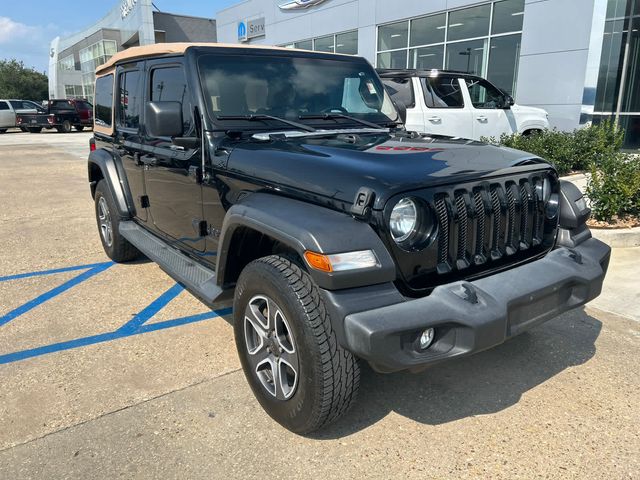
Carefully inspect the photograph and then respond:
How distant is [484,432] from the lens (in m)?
2.61

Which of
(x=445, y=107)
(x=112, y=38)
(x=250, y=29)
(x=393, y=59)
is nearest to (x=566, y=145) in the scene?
(x=445, y=107)

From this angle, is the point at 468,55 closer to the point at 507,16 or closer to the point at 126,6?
the point at 507,16

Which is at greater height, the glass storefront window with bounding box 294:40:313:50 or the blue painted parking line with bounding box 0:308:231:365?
the glass storefront window with bounding box 294:40:313:50

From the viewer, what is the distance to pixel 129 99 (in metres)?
4.53

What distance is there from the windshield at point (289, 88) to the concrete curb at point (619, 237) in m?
2.99

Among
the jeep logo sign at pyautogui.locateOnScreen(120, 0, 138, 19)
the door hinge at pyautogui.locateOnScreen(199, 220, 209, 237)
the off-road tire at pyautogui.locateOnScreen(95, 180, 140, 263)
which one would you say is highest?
the jeep logo sign at pyautogui.locateOnScreen(120, 0, 138, 19)

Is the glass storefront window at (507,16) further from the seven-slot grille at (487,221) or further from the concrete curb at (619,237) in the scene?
the seven-slot grille at (487,221)

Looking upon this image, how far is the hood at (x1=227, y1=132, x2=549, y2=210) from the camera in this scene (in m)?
2.37

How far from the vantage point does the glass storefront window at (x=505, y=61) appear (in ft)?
42.4

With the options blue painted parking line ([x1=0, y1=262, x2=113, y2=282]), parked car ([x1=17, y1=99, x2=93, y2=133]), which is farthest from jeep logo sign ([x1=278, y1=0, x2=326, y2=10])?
blue painted parking line ([x1=0, y1=262, x2=113, y2=282])

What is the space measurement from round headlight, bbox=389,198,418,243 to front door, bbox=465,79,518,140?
7246mm

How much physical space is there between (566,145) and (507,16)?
5.66 metres

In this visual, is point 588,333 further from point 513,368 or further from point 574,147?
point 574,147

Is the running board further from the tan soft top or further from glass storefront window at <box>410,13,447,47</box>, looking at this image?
glass storefront window at <box>410,13,447,47</box>
